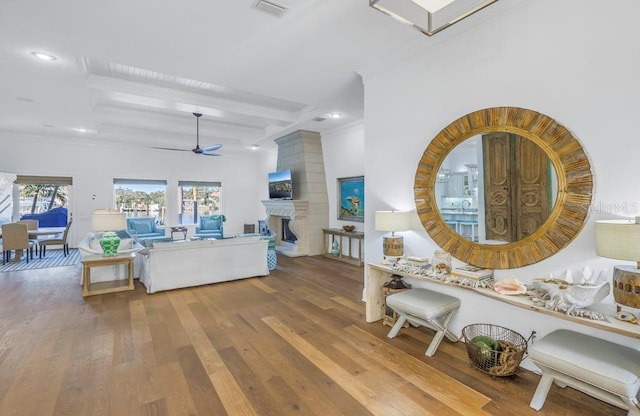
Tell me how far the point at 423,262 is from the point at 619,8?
2.38m

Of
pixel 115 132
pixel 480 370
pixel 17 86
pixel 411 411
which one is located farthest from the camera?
pixel 115 132

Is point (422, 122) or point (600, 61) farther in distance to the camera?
point (422, 122)

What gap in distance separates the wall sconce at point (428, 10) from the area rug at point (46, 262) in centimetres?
750

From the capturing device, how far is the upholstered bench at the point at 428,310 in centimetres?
265

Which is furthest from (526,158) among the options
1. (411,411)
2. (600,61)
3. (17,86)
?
(17,86)

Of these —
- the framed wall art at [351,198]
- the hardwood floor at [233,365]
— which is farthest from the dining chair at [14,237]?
the framed wall art at [351,198]

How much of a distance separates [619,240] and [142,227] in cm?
914

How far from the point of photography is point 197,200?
9.68 meters

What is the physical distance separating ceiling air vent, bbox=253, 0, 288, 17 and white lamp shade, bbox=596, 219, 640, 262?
9.51 feet

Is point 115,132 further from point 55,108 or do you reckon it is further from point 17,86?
point 17,86

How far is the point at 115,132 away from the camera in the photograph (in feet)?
24.2

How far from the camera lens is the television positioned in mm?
7543

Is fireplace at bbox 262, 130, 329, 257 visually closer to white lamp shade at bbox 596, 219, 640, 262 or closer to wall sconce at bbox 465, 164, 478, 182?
wall sconce at bbox 465, 164, 478, 182

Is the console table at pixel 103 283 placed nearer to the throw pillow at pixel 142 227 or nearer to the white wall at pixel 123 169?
the throw pillow at pixel 142 227
